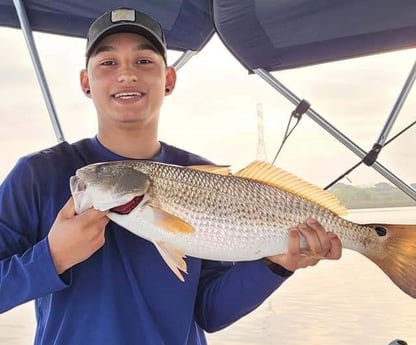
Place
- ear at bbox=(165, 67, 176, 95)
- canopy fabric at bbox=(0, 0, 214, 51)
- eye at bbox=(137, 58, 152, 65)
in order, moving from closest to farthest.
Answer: eye at bbox=(137, 58, 152, 65)
ear at bbox=(165, 67, 176, 95)
canopy fabric at bbox=(0, 0, 214, 51)

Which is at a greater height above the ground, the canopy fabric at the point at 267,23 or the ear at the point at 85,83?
the canopy fabric at the point at 267,23

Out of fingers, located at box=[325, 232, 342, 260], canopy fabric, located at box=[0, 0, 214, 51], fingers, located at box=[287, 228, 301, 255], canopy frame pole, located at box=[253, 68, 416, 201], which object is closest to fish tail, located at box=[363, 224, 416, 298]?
fingers, located at box=[325, 232, 342, 260]

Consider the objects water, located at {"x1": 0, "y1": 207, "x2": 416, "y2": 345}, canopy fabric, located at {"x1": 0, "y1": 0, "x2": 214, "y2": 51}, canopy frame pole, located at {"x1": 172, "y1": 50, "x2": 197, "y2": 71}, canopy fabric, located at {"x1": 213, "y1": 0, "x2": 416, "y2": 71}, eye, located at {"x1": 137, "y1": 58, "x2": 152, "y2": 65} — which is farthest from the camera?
water, located at {"x1": 0, "y1": 207, "x2": 416, "y2": 345}

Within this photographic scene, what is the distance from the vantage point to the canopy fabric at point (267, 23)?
258cm

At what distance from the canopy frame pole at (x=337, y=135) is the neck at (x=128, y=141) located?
1.29 metres

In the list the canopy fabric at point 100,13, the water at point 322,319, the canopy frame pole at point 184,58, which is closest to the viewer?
the canopy fabric at point 100,13

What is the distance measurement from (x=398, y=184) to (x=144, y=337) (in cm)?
171

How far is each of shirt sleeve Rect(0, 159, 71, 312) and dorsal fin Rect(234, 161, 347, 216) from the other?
610 millimetres

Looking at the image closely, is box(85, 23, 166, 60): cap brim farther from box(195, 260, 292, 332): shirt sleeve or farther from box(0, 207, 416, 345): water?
box(0, 207, 416, 345): water

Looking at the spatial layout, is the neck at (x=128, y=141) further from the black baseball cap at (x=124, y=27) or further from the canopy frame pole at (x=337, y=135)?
the canopy frame pole at (x=337, y=135)

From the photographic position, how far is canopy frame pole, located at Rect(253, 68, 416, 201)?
2766mm

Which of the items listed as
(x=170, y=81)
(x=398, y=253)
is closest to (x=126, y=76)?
(x=170, y=81)

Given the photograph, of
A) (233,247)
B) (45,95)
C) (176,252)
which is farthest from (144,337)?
(45,95)

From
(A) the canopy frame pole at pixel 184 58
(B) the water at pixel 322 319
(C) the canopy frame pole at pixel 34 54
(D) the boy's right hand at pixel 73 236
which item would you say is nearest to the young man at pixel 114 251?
(D) the boy's right hand at pixel 73 236
